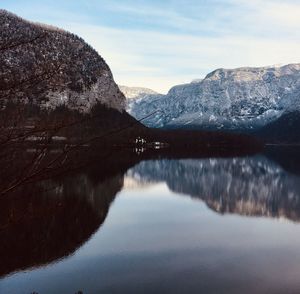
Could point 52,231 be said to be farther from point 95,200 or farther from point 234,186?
point 234,186

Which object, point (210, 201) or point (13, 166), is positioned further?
point (210, 201)

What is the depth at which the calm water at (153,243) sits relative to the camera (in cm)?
3088

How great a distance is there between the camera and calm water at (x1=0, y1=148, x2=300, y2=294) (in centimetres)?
3088

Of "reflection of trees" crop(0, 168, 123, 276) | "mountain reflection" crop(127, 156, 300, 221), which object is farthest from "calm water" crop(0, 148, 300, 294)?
"mountain reflection" crop(127, 156, 300, 221)

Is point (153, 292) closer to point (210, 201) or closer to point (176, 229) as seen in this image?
point (176, 229)

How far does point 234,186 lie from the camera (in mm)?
88938

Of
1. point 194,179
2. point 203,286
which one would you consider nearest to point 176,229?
point 203,286

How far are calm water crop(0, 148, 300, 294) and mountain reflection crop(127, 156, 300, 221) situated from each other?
40 centimetres

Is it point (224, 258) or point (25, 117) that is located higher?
point (25, 117)

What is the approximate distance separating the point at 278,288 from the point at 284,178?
72.0 m

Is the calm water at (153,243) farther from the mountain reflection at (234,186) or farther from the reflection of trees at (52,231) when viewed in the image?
the mountain reflection at (234,186)

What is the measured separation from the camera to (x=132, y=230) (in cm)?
4756

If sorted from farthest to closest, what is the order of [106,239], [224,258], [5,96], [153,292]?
[106,239], [224,258], [153,292], [5,96]

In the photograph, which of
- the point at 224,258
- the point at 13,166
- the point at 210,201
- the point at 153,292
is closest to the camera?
the point at 13,166
